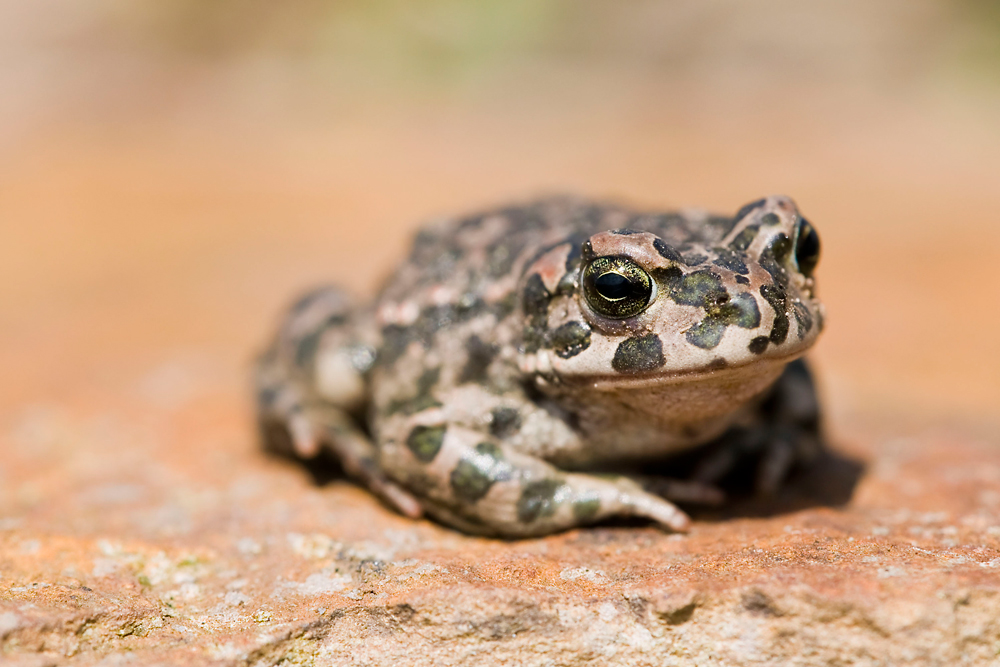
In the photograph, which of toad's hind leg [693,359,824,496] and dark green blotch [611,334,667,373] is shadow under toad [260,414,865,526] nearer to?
toad's hind leg [693,359,824,496]

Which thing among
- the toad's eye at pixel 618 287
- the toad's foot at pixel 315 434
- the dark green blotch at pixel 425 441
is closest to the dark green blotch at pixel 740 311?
the toad's eye at pixel 618 287

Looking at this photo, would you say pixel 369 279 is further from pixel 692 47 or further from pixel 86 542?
pixel 692 47

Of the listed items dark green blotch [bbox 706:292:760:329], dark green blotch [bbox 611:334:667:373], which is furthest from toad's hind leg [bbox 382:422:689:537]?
dark green blotch [bbox 706:292:760:329]

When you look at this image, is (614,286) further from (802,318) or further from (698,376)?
(802,318)

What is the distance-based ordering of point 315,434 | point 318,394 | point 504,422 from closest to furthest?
1. point 504,422
2. point 315,434
3. point 318,394

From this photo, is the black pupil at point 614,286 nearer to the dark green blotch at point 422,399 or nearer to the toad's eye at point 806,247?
the toad's eye at point 806,247

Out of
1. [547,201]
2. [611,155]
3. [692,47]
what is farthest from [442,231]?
[692,47]

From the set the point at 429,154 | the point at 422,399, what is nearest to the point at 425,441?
the point at 422,399
